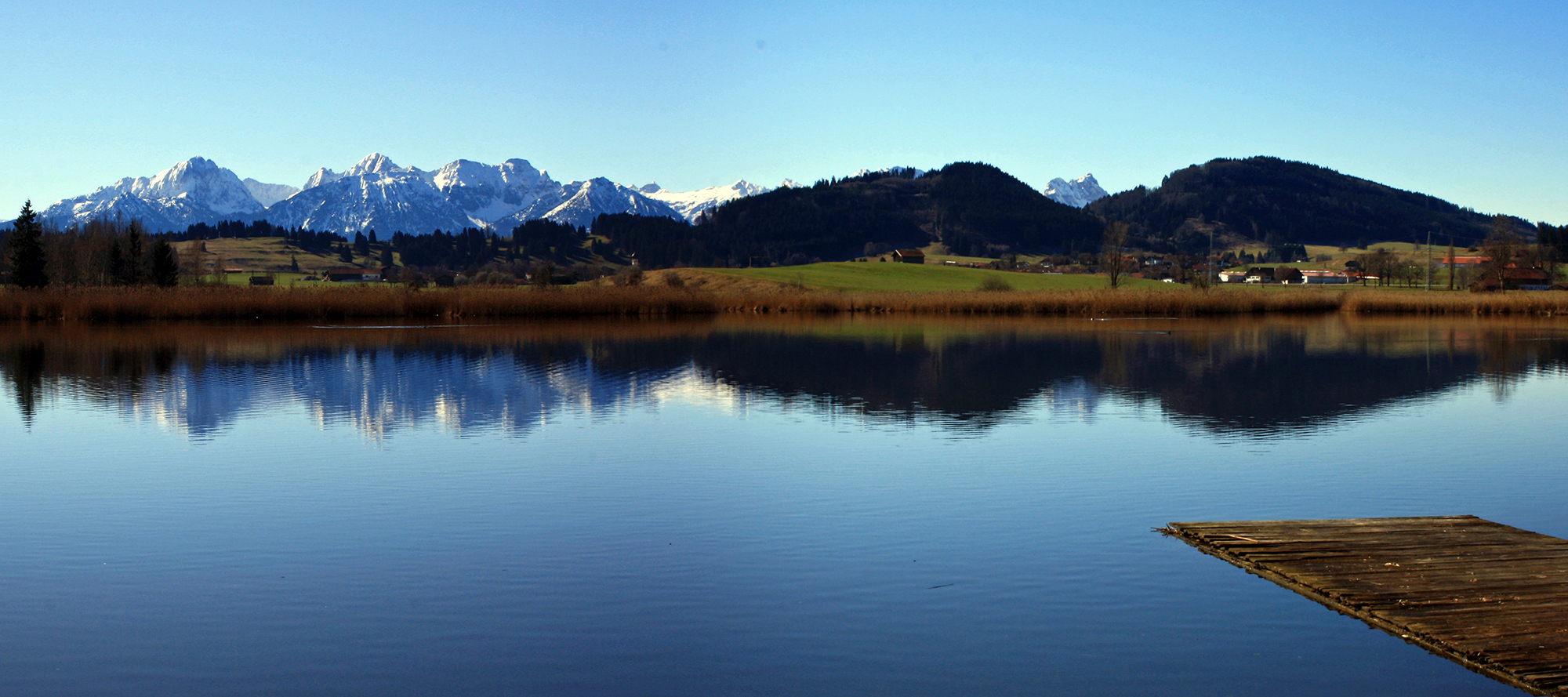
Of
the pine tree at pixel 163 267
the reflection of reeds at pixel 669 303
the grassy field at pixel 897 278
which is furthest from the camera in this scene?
the grassy field at pixel 897 278

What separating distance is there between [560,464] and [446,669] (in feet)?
33.3

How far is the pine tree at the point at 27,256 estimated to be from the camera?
90.8 meters

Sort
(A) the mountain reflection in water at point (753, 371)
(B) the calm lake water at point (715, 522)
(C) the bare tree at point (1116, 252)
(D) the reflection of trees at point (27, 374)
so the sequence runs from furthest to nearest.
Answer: (C) the bare tree at point (1116, 252) < (D) the reflection of trees at point (27, 374) < (A) the mountain reflection in water at point (753, 371) < (B) the calm lake water at point (715, 522)

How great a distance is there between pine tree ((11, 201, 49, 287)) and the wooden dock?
98.6m

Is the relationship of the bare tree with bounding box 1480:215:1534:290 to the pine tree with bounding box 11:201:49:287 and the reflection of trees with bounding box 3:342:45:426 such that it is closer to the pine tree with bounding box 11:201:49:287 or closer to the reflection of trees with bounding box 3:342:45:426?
the reflection of trees with bounding box 3:342:45:426

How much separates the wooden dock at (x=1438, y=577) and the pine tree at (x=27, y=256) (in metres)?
98.6

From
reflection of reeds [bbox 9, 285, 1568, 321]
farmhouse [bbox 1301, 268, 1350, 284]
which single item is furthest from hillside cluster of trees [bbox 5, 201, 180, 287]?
farmhouse [bbox 1301, 268, 1350, 284]

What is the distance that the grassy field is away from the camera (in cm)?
11569

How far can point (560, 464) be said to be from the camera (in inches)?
771

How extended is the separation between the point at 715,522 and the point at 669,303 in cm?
7057

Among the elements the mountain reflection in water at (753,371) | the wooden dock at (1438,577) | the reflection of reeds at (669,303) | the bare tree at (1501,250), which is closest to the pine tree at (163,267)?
the reflection of reeds at (669,303)

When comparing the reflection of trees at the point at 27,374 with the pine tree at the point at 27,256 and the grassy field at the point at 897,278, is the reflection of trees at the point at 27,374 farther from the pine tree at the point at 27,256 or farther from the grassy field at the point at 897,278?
the grassy field at the point at 897,278

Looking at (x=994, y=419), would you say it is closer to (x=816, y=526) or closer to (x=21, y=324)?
(x=816, y=526)

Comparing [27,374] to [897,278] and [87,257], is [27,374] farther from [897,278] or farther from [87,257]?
[897,278]
